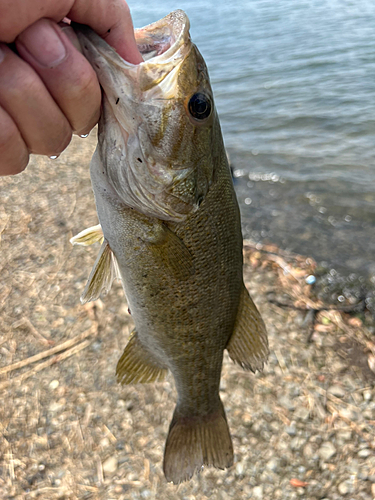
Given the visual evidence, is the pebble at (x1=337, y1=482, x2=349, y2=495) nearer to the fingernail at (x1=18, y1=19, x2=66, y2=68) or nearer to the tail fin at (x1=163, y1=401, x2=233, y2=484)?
the tail fin at (x1=163, y1=401, x2=233, y2=484)

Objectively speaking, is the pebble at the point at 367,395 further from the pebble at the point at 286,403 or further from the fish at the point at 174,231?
the fish at the point at 174,231

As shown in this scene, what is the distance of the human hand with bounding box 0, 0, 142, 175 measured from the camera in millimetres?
1142

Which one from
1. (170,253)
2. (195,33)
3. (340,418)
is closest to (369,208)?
(340,418)

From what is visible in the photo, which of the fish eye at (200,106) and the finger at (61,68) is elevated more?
the finger at (61,68)

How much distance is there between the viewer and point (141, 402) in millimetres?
3199

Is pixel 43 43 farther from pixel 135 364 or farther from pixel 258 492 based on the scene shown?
pixel 258 492

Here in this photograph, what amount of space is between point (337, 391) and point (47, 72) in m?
3.17

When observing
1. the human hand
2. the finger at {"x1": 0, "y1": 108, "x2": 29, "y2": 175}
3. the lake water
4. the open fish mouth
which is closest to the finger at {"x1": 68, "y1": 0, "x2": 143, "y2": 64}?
the human hand

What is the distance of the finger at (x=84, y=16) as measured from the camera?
1077 mm

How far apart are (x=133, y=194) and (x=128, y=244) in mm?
261

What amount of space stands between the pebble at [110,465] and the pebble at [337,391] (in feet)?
5.82

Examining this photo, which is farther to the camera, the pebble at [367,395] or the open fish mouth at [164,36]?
the pebble at [367,395]

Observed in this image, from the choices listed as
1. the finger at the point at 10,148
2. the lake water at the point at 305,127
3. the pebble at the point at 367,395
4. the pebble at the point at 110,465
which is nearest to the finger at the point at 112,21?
the finger at the point at 10,148

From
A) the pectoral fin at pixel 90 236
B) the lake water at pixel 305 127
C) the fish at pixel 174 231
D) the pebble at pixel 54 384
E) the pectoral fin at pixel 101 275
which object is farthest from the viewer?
the lake water at pixel 305 127
